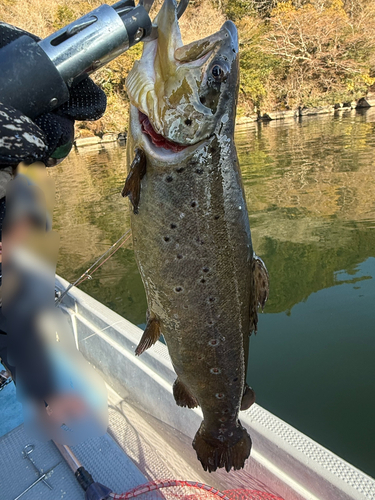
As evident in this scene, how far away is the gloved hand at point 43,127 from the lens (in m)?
1.16

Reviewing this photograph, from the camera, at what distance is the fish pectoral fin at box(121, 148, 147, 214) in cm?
163

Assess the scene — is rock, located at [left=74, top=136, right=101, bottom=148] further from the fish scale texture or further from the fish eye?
the fish eye

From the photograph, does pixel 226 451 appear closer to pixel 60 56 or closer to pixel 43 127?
pixel 43 127

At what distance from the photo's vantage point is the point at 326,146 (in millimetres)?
18547

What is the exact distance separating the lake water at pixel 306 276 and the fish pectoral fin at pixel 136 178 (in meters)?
3.59

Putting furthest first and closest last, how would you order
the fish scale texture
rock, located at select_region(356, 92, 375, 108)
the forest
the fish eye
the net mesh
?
the forest, rock, located at select_region(356, 92, 375, 108), the fish scale texture, the net mesh, the fish eye

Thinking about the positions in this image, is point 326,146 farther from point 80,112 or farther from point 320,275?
point 80,112

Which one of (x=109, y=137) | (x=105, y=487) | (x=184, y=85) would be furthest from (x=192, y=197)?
(x=109, y=137)

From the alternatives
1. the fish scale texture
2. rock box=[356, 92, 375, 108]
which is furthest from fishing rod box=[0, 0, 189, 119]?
rock box=[356, 92, 375, 108]

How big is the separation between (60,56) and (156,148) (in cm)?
55

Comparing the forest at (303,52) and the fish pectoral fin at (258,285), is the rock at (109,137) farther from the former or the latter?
the fish pectoral fin at (258,285)

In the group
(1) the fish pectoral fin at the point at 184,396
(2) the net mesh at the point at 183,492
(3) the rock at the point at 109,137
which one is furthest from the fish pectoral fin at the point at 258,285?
(3) the rock at the point at 109,137

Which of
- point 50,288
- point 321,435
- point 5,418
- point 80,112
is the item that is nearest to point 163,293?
point 50,288

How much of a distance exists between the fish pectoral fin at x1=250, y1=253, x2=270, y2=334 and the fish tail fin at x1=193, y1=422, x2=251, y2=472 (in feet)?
2.22
